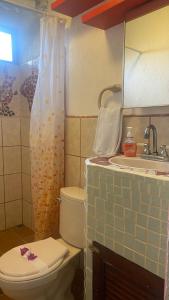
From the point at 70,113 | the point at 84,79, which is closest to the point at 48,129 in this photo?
the point at 70,113

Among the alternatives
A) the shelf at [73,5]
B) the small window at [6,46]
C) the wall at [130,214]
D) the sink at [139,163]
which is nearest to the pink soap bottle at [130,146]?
the sink at [139,163]

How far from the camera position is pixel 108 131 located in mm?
1597

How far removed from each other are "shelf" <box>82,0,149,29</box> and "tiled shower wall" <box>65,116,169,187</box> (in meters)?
0.61

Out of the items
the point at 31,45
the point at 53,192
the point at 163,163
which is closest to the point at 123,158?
the point at 163,163

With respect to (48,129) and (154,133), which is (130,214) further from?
(48,129)

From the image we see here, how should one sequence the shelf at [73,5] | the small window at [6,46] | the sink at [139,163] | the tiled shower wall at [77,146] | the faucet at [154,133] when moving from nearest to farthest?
1. the sink at [139,163]
2. the faucet at [154,133]
3. the shelf at [73,5]
4. the tiled shower wall at [77,146]
5. the small window at [6,46]

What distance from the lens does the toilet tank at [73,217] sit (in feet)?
5.44

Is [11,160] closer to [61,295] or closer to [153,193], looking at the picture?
[61,295]

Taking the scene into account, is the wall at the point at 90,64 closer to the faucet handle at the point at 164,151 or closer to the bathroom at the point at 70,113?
the bathroom at the point at 70,113

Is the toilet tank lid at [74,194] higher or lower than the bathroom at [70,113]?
lower

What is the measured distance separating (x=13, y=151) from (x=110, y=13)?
176cm

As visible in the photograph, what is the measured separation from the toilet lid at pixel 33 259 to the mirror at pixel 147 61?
1041 millimetres

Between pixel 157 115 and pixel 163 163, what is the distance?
29cm

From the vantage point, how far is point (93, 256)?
1339mm
